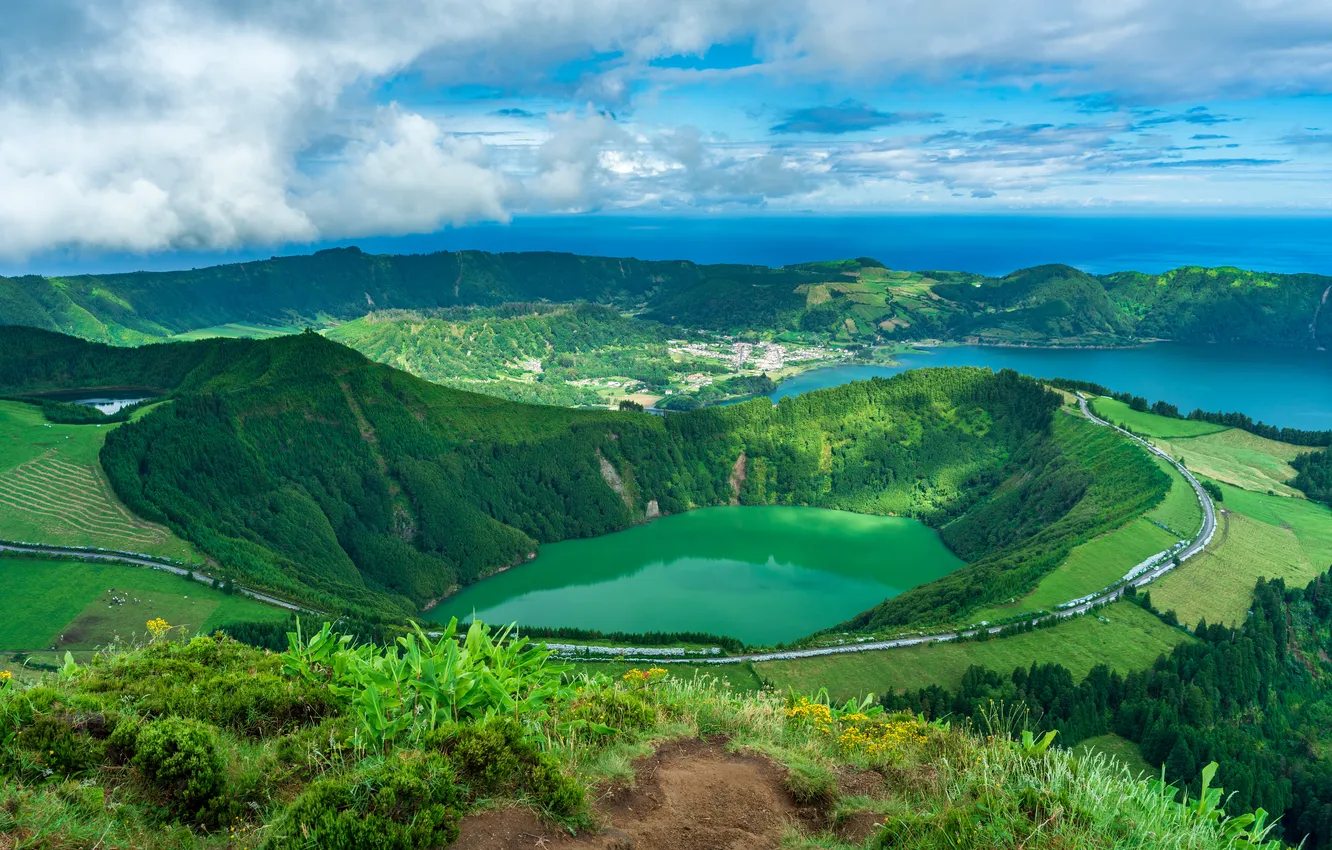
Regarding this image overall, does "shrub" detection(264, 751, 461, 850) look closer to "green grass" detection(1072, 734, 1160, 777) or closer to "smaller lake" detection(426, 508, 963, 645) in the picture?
"green grass" detection(1072, 734, 1160, 777)

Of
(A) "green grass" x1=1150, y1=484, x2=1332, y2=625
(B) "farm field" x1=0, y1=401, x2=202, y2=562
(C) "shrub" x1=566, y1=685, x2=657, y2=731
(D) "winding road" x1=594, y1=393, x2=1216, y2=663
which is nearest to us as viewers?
(C) "shrub" x1=566, y1=685, x2=657, y2=731

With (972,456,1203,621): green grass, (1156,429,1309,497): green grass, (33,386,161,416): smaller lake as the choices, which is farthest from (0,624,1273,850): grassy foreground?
(33,386,161,416): smaller lake

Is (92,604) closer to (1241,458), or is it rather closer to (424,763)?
(424,763)

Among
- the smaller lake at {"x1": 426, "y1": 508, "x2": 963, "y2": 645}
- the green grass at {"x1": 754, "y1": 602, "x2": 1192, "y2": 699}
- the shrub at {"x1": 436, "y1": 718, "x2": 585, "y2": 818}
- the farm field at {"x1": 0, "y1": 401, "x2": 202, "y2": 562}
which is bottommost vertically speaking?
the smaller lake at {"x1": 426, "y1": 508, "x2": 963, "y2": 645}

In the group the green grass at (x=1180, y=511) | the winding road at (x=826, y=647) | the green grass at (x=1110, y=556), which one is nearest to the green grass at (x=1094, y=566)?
the green grass at (x=1110, y=556)

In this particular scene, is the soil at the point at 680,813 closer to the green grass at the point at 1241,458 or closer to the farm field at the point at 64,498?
the farm field at the point at 64,498

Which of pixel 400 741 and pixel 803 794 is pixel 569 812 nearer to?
pixel 400 741

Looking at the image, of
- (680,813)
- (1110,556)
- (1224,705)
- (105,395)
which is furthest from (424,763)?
(105,395)
